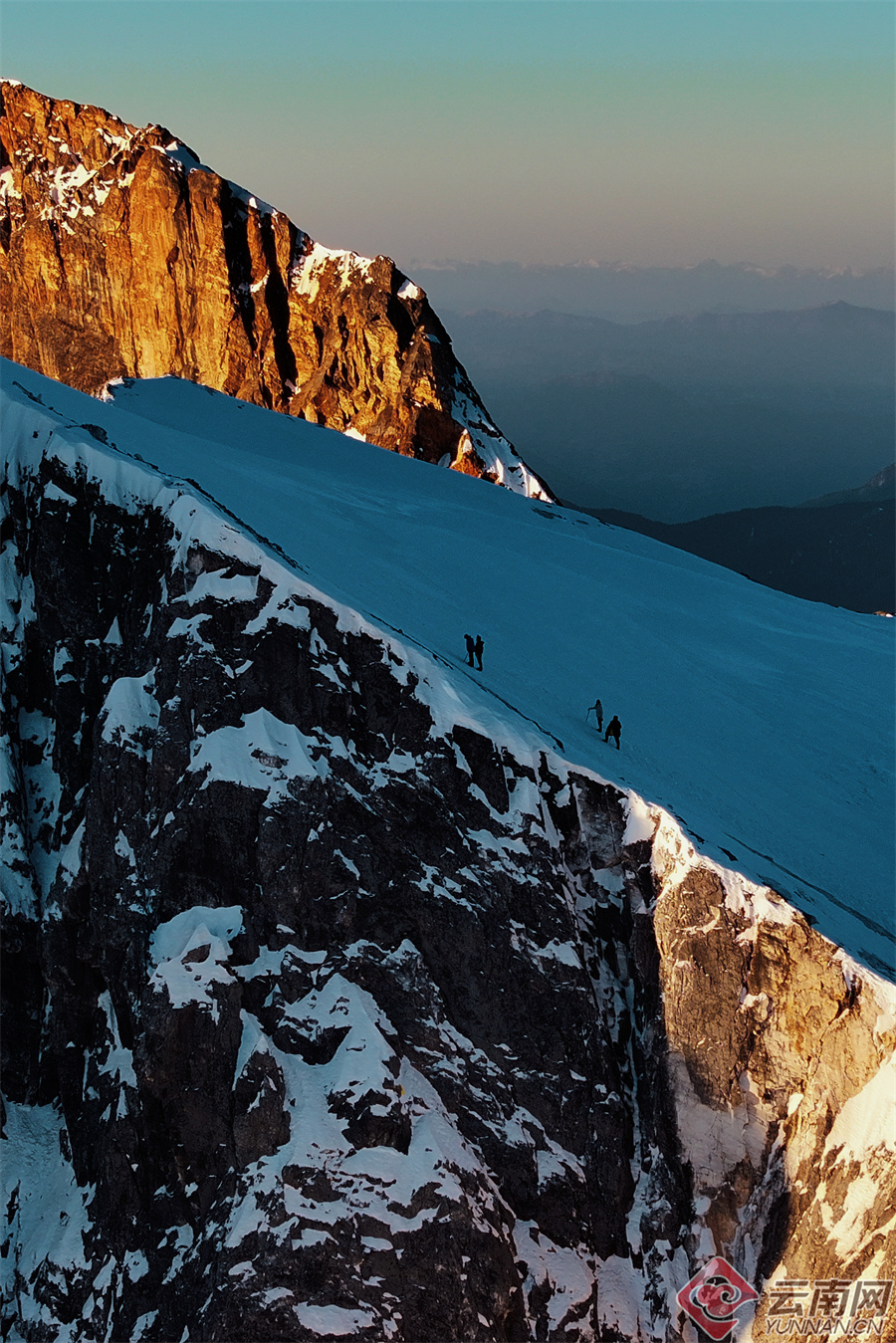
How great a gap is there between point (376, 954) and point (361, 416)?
75464 mm

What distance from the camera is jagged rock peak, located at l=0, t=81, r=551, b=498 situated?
4097 inches

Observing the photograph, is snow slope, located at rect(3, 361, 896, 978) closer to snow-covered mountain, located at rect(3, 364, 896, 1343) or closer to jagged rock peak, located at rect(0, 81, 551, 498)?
snow-covered mountain, located at rect(3, 364, 896, 1343)

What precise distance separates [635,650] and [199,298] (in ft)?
272

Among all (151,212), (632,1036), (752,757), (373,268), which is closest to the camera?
(632,1036)

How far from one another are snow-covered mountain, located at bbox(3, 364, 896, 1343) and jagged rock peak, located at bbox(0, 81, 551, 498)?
2365 inches

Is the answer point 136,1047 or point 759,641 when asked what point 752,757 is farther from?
point 136,1047

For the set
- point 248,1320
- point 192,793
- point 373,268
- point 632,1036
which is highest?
point 373,268

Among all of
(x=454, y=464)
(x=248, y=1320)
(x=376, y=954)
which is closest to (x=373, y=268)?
(x=454, y=464)

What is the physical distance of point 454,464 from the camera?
99.3 m

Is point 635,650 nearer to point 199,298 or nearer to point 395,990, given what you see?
point 395,990

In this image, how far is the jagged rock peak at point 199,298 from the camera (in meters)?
104

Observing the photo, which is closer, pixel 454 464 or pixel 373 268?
pixel 454 464

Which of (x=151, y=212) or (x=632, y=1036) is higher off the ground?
(x=151, y=212)

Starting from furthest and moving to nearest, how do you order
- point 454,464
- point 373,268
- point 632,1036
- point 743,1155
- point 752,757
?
point 373,268, point 454,464, point 752,757, point 632,1036, point 743,1155
